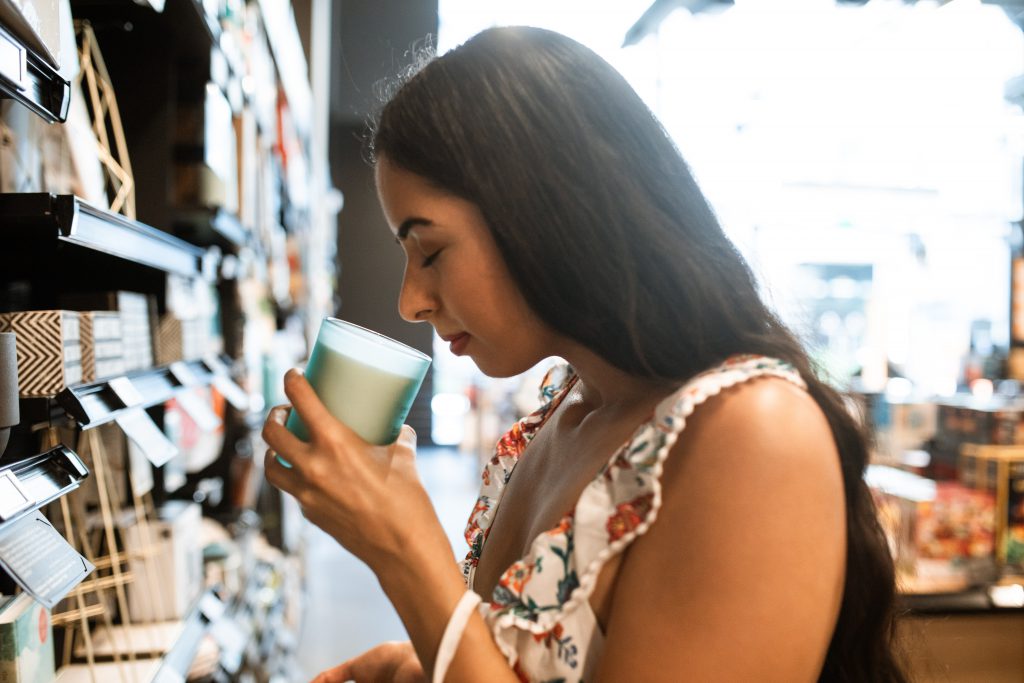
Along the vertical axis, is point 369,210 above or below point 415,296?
above

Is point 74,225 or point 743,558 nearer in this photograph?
point 743,558

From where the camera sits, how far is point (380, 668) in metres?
1.17

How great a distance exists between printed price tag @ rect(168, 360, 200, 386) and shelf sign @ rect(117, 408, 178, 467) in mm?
311

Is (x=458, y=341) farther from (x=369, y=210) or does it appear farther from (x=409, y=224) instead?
(x=369, y=210)

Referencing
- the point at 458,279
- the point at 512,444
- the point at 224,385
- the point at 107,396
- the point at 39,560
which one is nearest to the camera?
the point at 39,560

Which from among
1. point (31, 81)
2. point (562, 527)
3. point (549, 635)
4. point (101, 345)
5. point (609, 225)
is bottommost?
point (549, 635)

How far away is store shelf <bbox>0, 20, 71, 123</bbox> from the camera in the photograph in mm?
686

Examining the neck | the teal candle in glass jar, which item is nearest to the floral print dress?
the neck

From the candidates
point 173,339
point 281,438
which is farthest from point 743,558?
point 173,339

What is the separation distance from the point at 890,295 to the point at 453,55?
13.6 ft

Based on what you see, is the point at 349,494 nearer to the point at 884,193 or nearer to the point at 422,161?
the point at 422,161

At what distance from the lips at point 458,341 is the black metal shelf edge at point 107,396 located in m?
0.41

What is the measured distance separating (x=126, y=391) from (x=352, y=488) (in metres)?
0.47

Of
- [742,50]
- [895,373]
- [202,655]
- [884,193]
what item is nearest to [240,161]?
[202,655]
